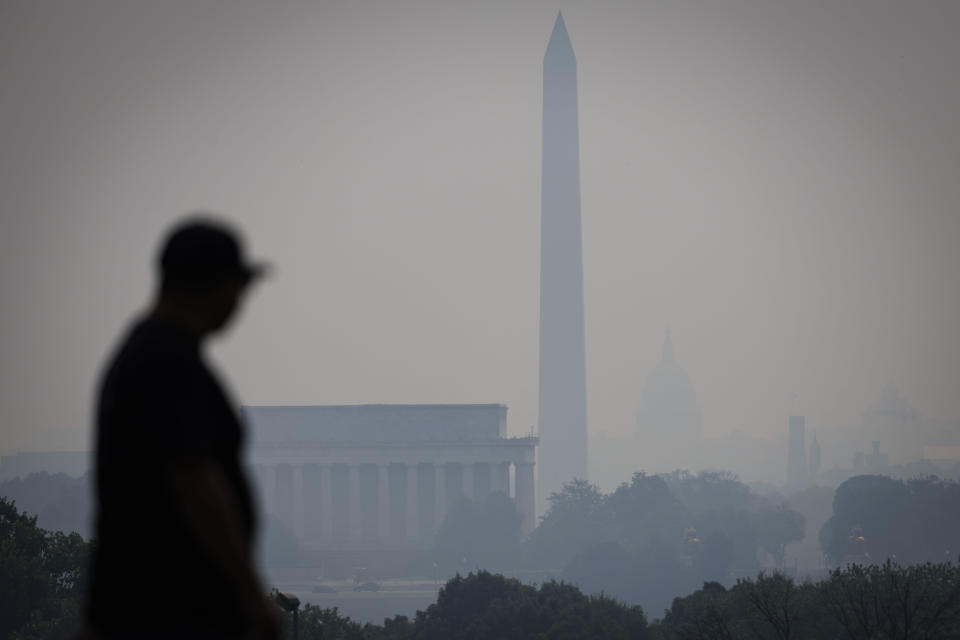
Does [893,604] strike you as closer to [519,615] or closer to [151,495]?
[519,615]

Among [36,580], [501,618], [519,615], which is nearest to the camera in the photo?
[36,580]

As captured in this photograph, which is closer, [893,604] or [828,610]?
[893,604]

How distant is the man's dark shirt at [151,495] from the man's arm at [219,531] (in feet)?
0.12

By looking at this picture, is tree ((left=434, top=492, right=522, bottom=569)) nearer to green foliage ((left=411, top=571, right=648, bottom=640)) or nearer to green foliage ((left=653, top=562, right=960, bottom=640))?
green foliage ((left=411, top=571, right=648, bottom=640))

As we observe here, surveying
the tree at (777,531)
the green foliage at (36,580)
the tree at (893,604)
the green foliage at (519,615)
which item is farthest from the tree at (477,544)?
the tree at (893,604)

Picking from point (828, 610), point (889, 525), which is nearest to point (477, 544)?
point (889, 525)

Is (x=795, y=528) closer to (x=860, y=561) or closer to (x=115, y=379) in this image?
(x=860, y=561)

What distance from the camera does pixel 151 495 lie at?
631 centimetres

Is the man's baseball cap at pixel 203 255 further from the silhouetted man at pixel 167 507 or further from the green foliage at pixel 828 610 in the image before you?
the green foliage at pixel 828 610

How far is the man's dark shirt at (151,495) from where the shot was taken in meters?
6.31

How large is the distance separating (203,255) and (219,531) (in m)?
1.44

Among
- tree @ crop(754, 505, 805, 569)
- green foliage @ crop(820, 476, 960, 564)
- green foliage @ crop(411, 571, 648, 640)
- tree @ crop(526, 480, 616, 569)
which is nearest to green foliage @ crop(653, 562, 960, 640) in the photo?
green foliage @ crop(411, 571, 648, 640)

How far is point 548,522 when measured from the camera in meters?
193

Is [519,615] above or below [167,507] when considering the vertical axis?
below
